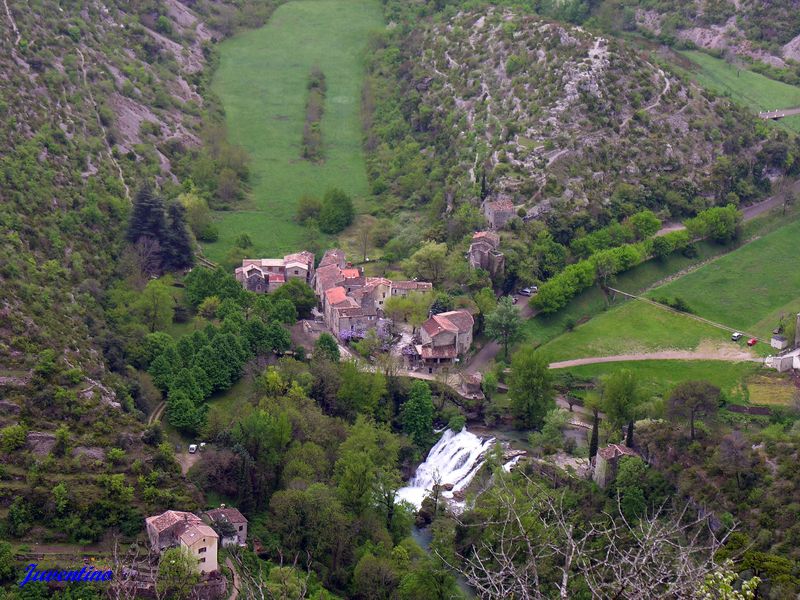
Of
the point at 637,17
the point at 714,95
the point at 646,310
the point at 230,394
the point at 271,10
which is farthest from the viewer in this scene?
the point at 271,10

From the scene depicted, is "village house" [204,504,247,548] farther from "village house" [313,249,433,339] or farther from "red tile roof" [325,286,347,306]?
"red tile roof" [325,286,347,306]

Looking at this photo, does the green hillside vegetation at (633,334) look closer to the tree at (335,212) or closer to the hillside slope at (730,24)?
the tree at (335,212)

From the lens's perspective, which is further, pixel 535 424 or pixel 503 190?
pixel 503 190

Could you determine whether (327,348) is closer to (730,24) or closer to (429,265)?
(429,265)

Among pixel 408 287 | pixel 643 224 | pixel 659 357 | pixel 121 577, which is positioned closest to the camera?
pixel 121 577

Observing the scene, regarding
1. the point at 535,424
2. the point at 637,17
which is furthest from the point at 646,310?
the point at 637,17

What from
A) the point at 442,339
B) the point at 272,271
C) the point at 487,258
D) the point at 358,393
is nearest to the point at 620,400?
the point at 442,339

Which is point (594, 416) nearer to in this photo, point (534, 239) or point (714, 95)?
point (534, 239)
